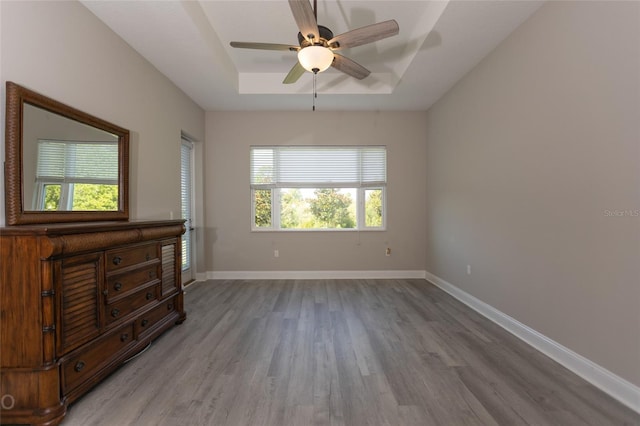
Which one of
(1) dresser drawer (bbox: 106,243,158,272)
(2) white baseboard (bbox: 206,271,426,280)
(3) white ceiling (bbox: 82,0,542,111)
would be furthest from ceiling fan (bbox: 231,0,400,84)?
(2) white baseboard (bbox: 206,271,426,280)

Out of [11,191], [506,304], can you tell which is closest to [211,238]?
[11,191]

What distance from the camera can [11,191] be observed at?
166 centimetres

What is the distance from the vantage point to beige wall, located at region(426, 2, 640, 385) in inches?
A: 66.0

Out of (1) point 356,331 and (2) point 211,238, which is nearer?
(1) point 356,331

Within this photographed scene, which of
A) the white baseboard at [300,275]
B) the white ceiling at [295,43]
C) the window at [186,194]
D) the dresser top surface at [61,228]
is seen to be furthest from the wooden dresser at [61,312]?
the white baseboard at [300,275]

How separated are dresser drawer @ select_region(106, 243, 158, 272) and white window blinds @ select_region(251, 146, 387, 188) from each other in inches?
97.0

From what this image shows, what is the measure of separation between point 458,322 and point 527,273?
0.83 metres

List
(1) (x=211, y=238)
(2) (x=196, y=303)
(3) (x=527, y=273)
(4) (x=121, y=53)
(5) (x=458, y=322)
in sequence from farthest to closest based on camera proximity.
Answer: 1. (1) (x=211, y=238)
2. (2) (x=196, y=303)
3. (5) (x=458, y=322)
4. (4) (x=121, y=53)
5. (3) (x=527, y=273)

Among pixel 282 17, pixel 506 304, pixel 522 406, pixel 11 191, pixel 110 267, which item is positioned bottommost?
pixel 522 406

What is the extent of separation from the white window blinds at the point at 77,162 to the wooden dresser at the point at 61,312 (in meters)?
0.45

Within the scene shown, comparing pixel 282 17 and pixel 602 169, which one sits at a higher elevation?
pixel 282 17

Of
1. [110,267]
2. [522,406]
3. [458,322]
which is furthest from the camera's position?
[458,322]

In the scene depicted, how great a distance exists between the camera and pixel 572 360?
2.00 meters

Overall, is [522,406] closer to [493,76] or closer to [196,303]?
[493,76]
